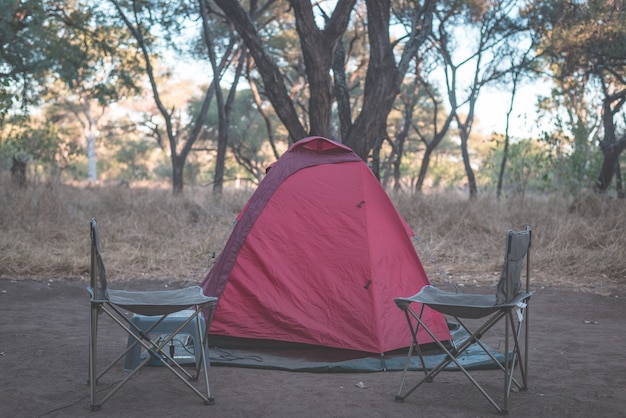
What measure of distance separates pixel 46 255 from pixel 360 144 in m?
3.85

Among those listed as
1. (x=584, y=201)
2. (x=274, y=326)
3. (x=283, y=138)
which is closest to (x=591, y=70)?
(x=584, y=201)

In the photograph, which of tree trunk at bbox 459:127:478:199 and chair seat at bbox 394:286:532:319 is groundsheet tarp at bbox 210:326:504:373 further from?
tree trunk at bbox 459:127:478:199

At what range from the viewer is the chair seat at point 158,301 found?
10.7ft

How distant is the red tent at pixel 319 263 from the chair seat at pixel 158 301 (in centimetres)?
90

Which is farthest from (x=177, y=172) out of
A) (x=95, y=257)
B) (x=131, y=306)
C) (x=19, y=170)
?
(x=131, y=306)

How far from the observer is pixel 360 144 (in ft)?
27.7

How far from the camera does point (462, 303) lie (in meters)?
3.48

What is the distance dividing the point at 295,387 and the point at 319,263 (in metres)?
1.11

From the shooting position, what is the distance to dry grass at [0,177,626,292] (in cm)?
785

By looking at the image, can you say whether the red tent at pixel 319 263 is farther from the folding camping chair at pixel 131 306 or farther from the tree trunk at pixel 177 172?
the tree trunk at pixel 177 172

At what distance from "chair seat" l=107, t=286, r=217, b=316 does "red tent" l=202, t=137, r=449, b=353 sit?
901 mm

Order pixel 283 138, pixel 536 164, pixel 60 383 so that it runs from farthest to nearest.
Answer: pixel 283 138
pixel 536 164
pixel 60 383

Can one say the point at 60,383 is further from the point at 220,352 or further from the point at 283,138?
the point at 283,138

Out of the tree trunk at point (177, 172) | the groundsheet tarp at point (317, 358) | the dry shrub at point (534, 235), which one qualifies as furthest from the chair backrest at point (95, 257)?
→ the tree trunk at point (177, 172)
